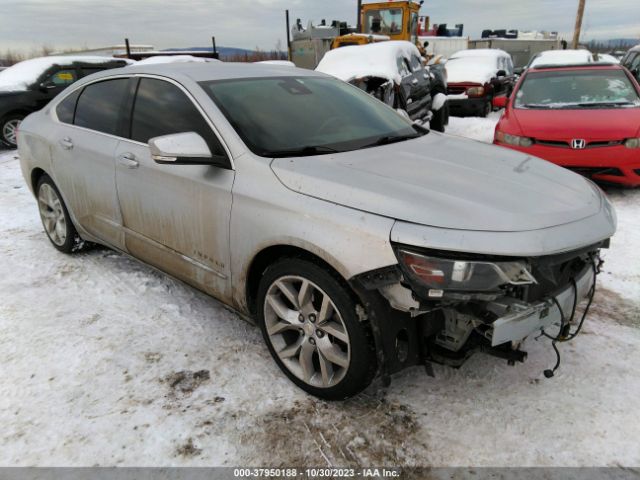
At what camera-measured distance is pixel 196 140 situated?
2568 millimetres

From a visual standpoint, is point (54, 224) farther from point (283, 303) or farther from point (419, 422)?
point (419, 422)

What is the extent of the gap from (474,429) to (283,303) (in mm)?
1090

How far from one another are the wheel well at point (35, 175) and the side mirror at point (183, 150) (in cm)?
233

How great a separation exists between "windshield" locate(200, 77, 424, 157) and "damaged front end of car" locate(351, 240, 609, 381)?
947 mm

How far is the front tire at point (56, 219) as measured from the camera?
416 cm

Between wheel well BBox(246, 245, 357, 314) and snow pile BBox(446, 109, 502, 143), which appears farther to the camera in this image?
snow pile BBox(446, 109, 502, 143)

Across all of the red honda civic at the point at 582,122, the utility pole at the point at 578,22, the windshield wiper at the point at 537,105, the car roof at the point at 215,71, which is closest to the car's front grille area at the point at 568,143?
the red honda civic at the point at 582,122

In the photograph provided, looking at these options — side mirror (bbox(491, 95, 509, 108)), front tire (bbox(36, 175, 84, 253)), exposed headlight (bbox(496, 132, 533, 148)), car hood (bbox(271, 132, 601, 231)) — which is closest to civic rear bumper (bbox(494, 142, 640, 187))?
exposed headlight (bbox(496, 132, 533, 148))

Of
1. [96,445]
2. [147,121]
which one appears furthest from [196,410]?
[147,121]

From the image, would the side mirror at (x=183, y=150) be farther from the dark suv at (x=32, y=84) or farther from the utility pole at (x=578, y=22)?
the utility pole at (x=578, y=22)

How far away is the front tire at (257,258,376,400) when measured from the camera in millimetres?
2182

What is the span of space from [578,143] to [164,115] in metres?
4.49

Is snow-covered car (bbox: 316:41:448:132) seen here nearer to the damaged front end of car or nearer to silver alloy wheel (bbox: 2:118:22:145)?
silver alloy wheel (bbox: 2:118:22:145)

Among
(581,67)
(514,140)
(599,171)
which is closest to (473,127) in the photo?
(581,67)
